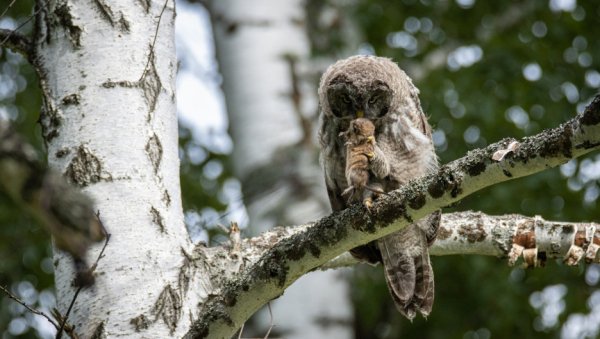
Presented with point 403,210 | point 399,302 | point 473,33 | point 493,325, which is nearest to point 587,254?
point 399,302

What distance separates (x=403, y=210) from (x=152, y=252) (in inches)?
32.9

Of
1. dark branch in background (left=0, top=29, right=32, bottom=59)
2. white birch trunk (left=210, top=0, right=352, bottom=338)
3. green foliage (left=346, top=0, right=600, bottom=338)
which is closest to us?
dark branch in background (left=0, top=29, right=32, bottom=59)

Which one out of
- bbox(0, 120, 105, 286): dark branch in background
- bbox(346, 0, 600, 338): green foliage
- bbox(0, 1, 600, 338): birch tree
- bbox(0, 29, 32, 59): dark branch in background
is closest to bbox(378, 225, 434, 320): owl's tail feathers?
bbox(0, 1, 600, 338): birch tree

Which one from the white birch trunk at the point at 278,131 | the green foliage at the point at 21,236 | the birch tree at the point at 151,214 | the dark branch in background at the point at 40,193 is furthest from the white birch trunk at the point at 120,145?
the green foliage at the point at 21,236

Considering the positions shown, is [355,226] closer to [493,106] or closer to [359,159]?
[359,159]

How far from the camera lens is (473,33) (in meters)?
7.18

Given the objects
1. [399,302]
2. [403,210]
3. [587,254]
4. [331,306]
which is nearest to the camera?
[403,210]

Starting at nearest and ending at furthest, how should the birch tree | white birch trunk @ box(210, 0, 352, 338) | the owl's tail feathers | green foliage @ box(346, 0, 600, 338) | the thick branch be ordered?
the thick branch, the birch tree, the owl's tail feathers, white birch trunk @ box(210, 0, 352, 338), green foliage @ box(346, 0, 600, 338)

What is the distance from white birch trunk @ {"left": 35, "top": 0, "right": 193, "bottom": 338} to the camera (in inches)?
97.1

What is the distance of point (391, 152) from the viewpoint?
3.39m

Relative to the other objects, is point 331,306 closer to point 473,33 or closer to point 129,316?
point 129,316

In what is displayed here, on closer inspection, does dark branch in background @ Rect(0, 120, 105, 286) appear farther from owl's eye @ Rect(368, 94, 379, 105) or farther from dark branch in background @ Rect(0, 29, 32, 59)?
owl's eye @ Rect(368, 94, 379, 105)

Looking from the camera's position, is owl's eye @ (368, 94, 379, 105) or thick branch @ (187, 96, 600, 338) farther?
owl's eye @ (368, 94, 379, 105)

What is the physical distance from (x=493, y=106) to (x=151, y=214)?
4204 mm
